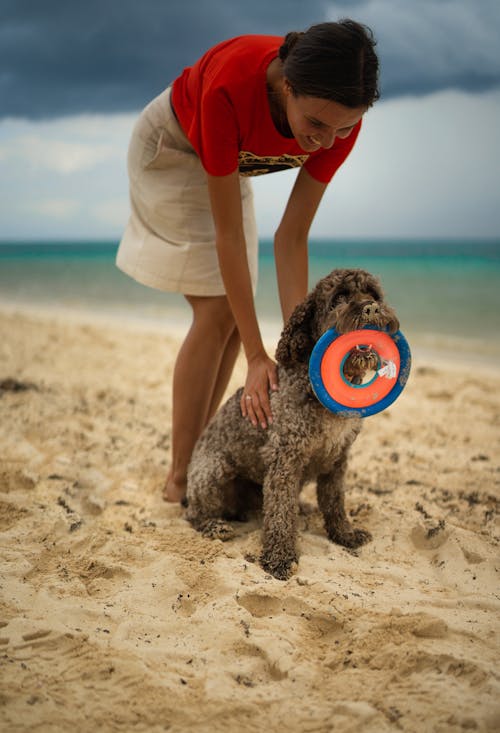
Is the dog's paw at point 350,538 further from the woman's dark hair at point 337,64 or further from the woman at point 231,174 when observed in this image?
the woman's dark hair at point 337,64

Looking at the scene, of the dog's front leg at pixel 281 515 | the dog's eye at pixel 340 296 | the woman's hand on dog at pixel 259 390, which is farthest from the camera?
the woman's hand on dog at pixel 259 390

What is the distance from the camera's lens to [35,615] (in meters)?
2.51

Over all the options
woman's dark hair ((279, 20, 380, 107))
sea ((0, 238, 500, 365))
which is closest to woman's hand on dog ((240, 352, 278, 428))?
woman's dark hair ((279, 20, 380, 107))

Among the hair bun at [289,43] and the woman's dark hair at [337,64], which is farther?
the hair bun at [289,43]

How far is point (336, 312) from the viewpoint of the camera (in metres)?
2.83

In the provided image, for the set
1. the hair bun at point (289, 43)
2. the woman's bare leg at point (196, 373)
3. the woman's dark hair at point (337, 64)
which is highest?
the hair bun at point (289, 43)

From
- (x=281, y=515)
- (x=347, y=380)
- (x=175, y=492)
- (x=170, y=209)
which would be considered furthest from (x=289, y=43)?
(x=175, y=492)

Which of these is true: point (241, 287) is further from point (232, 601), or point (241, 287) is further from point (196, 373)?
point (232, 601)

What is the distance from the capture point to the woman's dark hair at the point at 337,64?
103 inches

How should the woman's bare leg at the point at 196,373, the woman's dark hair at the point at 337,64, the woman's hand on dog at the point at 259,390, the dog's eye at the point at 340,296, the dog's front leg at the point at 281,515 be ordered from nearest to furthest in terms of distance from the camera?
1. the woman's dark hair at the point at 337,64
2. the dog's eye at the point at 340,296
3. the dog's front leg at the point at 281,515
4. the woman's hand on dog at the point at 259,390
5. the woman's bare leg at the point at 196,373

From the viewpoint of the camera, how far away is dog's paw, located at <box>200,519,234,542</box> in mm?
3428

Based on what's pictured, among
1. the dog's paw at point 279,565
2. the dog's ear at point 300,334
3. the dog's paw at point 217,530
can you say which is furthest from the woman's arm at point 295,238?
the dog's paw at point 279,565

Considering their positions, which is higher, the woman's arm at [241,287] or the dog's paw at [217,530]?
the woman's arm at [241,287]

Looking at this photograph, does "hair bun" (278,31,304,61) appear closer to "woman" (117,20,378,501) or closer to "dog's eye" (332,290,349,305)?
"woman" (117,20,378,501)
